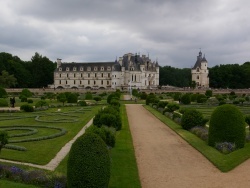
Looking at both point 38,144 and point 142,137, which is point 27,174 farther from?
point 142,137

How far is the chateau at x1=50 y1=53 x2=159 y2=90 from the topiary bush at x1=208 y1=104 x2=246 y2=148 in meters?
78.8

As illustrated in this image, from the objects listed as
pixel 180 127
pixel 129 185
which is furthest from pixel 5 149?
pixel 180 127

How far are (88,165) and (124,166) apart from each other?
3707 millimetres

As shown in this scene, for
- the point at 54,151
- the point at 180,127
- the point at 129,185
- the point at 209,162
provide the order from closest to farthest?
the point at 129,185 < the point at 209,162 < the point at 54,151 < the point at 180,127

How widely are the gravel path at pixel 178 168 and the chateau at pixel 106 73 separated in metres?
78.2

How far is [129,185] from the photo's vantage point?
9.14m

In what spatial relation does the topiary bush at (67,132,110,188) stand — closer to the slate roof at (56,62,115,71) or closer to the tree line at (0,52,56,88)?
the tree line at (0,52,56,88)

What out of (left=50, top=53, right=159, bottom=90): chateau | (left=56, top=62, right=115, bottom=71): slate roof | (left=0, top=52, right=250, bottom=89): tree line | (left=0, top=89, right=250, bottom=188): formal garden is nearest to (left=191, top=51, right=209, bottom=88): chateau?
(left=0, top=52, right=250, bottom=89): tree line

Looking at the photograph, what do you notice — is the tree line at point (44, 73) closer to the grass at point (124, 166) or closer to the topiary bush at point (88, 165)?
the grass at point (124, 166)

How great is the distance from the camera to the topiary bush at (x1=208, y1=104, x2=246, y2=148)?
13.7m

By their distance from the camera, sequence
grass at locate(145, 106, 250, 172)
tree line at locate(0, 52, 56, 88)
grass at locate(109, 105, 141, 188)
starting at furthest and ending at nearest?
1. tree line at locate(0, 52, 56, 88)
2. grass at locate(145, 106, 250, 172)
3. grass at locate(109, 105, 141, 188)

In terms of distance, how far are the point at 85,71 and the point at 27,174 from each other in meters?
90.4

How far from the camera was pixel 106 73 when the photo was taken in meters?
97.9

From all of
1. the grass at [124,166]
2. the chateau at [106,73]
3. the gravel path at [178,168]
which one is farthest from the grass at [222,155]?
the chateau at [106,73]
